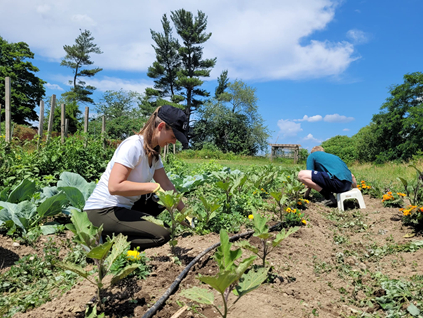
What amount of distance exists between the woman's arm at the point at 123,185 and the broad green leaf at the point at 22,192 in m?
1.46

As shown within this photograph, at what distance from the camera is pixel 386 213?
4238mm

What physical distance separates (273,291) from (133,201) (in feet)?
4.65

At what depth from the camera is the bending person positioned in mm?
4676

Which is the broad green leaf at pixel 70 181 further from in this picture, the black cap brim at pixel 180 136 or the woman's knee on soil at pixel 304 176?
the woman's knee on soil at pixel 304 176

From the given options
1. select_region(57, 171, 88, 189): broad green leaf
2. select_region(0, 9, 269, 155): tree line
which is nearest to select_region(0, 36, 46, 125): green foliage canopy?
select_region(0, 9, 269, 155): tree line

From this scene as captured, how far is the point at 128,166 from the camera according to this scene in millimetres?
2248

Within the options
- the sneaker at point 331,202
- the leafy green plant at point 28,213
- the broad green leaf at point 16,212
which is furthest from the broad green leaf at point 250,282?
the sneaker at point 331,202

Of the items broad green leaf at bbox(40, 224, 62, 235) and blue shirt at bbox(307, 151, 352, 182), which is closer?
broad green leaf at bbox(40, 224, 62, 235)

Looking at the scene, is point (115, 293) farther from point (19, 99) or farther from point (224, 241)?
point (19, 99)

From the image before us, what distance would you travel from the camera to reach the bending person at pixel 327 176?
15.3ft

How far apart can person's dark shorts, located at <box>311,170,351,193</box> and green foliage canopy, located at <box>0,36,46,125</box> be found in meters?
26.8

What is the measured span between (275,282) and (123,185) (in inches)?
52.3

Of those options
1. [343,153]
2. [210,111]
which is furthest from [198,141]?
[343,153]

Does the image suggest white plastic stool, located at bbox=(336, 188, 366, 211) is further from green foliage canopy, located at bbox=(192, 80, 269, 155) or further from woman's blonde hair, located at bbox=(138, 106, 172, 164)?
green foliage canopy, located at bbox=(192, 80, 269, 155)
